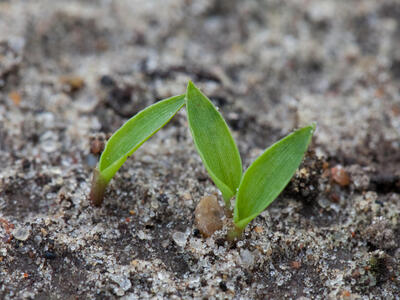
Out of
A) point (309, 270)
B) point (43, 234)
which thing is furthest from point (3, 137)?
point (309, 270)

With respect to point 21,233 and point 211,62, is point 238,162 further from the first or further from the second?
point 211,62

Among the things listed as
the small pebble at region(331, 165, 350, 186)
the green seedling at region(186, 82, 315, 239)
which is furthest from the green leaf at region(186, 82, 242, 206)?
the small pebble at region(331, 165, 350, 186)

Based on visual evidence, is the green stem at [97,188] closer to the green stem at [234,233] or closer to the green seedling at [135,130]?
the green seedling at [135,130]

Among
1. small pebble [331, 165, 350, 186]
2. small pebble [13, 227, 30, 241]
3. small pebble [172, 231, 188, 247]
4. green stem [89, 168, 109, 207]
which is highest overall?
small pebble [331, 165, 350, 186]

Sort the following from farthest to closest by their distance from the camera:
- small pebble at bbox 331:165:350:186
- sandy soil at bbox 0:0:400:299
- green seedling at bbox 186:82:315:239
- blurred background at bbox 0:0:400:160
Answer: blurred background at bbox 0:0:400:160 < small pebble at bbox 331:165:350:186 < sandy soil at bbox 0:0:400:299 < green seedling at bbox 186:82:315:239

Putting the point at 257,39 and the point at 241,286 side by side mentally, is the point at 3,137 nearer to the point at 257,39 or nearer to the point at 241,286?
the point at 241,286

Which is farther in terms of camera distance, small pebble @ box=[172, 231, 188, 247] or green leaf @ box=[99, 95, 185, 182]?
small pebble @ box=[172, 231, 188, 247]

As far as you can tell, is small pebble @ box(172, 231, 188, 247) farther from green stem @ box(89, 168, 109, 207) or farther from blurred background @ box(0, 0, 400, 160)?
blurred background @ box(0, 0, 400, 160)

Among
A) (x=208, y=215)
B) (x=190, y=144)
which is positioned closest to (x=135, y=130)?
(x=208, y=215)
